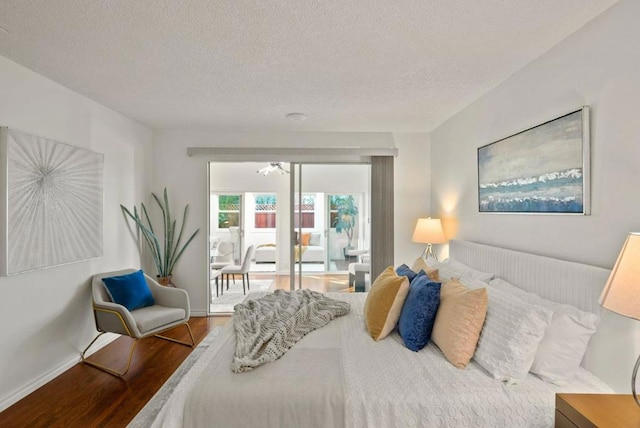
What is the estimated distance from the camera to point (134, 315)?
3.31m

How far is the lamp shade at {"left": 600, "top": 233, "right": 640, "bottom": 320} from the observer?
4.09 ft

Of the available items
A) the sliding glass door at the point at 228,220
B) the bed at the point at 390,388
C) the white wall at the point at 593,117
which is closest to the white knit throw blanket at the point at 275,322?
the bed at the point at 390,388

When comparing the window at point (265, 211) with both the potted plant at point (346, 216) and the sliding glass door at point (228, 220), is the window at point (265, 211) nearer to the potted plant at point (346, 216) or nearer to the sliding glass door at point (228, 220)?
the sliding glass door at point (228, 220)

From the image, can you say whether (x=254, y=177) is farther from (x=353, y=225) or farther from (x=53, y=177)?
(x=53, y=177)

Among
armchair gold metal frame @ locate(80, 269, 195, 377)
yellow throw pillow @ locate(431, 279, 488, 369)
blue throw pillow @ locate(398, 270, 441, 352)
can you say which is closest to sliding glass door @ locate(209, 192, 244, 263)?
armchair gold metal frame @ locate(80, 269, 195, 377)

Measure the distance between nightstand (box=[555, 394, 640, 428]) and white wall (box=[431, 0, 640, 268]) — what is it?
2.45 ft

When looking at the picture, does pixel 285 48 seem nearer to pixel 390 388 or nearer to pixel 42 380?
pixel 390 388

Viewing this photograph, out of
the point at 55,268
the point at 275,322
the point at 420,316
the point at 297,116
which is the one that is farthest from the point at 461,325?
the point at 55,268

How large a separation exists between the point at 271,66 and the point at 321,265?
9.74 feet

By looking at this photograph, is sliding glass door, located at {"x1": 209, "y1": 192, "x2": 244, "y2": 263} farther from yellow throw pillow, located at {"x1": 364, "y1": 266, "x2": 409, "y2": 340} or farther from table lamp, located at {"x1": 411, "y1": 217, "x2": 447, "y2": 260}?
yellow throw pillow, located at {"x1": 364, "y1": 266, "x2": 409, "y2": 340}

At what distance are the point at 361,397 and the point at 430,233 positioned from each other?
2.67 m

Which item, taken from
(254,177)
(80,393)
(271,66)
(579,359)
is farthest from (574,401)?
(254,177)

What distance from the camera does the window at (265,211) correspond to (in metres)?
7.15

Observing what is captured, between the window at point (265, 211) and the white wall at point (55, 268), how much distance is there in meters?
3.18
